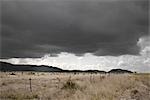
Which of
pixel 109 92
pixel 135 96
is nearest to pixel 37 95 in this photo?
pixel 109 92

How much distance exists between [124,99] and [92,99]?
2342 millimetres

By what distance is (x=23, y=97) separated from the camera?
17.0 meters

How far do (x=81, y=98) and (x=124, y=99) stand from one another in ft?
9.50

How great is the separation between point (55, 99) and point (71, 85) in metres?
6.54

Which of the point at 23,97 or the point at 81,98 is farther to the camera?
the point at 23,97

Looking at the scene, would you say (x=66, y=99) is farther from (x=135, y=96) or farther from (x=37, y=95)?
(x=135, y=96)

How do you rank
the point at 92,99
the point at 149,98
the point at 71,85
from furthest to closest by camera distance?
the point at 71,85
the point at 149,98
the point at 92,99

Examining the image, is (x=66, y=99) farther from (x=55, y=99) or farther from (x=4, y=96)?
(x=4, y=96)

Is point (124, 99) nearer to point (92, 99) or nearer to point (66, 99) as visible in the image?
point (92, 99)

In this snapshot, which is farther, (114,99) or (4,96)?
(4,96)

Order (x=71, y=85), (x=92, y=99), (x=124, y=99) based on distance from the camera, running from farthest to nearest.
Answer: (x=71, y=85) → (x=124, y=99) → (x=92, y=99)

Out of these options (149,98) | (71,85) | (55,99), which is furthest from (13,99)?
(149,98)

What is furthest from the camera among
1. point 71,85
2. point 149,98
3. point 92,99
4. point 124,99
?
point 71,85

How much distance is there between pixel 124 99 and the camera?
16.2m
